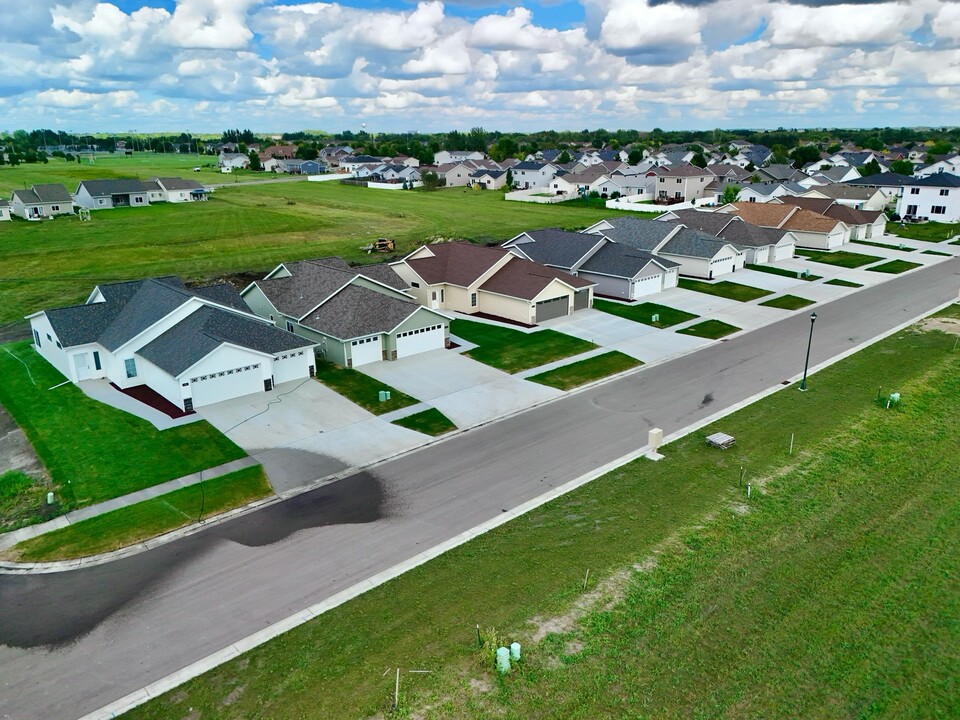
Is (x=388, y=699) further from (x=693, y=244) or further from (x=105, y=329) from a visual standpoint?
(x=693, y=244)

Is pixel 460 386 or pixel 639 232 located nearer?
pixel 460 386

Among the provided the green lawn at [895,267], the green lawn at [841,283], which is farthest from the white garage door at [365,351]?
the green lawn at [895,267]

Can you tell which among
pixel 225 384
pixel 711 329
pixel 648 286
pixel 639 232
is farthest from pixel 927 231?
pixel 225 384

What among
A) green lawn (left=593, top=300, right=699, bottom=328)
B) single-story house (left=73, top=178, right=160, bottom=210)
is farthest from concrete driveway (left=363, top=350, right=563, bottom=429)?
single-story house (left=73, top=178, right=160, bottom=210)

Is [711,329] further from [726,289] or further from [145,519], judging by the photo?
[145,519]

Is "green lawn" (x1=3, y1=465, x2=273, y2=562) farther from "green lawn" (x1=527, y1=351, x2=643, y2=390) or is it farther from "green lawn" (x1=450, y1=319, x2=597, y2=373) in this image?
"green lawn" (x1=450, y1=319, x2=597, y2=373)

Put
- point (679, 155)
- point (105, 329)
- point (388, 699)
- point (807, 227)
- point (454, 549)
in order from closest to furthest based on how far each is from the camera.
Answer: point (388, 699) < point (454, 549) < point (105, 329) < point (807, 227) < point (679, 155)

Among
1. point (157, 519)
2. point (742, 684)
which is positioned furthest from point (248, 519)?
point (742, 684)
